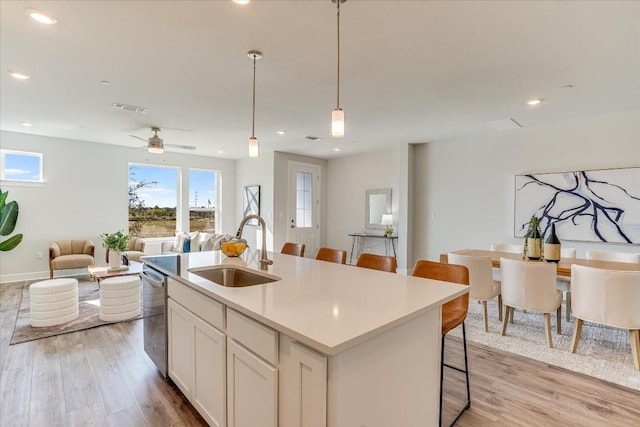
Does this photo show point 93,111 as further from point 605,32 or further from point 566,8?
point 605,32

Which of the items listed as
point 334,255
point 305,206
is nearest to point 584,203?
point 334,255

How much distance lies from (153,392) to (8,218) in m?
5.02

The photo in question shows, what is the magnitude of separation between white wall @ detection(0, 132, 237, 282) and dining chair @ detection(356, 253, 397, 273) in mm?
5941

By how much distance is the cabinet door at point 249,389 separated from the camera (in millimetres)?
1322

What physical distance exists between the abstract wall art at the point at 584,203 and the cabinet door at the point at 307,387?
196 inches

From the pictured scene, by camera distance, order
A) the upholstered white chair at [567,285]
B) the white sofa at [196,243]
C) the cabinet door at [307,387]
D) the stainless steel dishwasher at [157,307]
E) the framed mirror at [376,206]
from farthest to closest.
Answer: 1. the framed mirror at [376,206]
2. the white sofa at [196,243]
3. the upholstered white chair at [567,285]
4. the stainless steel dishwasher at [157,307]
5. the cabinet door at [307,387]

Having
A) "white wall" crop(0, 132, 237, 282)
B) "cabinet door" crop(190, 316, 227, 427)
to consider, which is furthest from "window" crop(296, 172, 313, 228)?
"cabinet door" crop(190, 316, 227, 427)

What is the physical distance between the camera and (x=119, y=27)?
2273 millimetres

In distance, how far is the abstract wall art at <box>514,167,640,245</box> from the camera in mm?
4102

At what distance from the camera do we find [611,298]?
8.68 ft

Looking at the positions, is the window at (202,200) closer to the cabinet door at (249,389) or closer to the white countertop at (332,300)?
the white countertop at (332,300)

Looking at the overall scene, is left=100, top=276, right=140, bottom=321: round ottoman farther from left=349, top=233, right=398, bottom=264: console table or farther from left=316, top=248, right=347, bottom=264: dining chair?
left=349, top=233, right=398, bottom=264: console table

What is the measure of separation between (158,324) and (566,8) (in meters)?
3.58

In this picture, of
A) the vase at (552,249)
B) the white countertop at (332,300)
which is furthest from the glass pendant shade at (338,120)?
the vase at (552,249)
